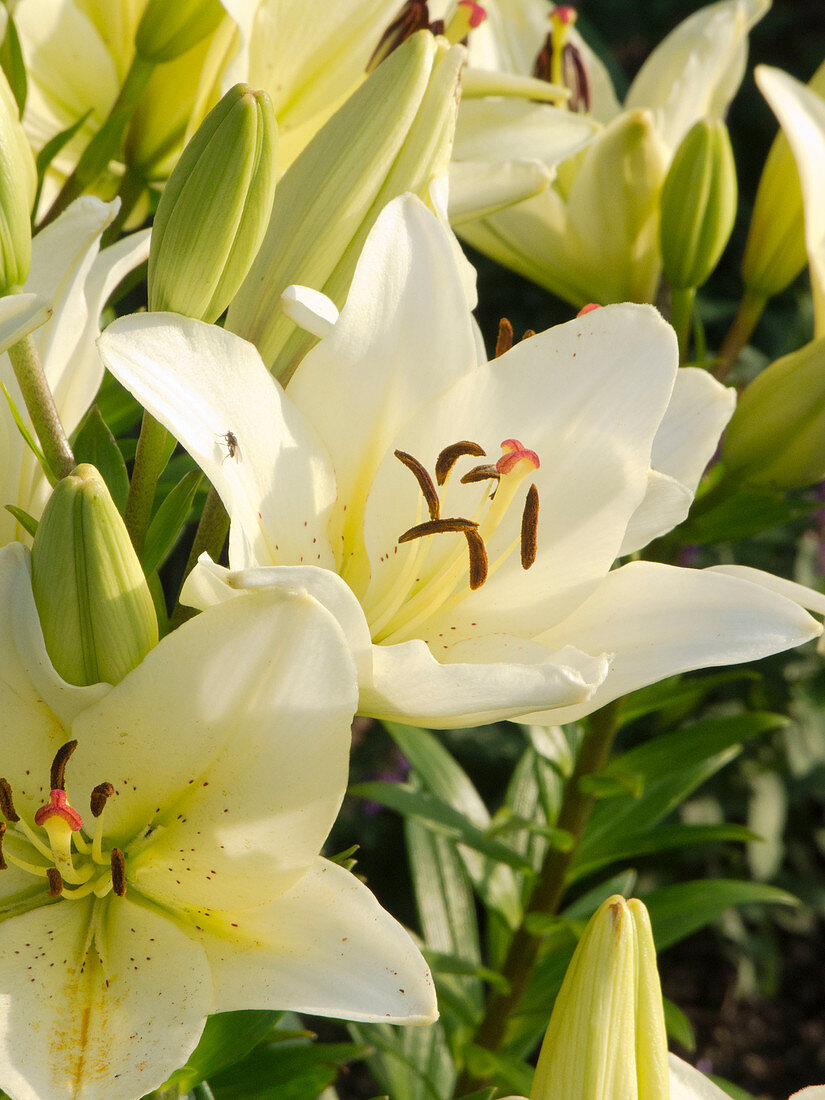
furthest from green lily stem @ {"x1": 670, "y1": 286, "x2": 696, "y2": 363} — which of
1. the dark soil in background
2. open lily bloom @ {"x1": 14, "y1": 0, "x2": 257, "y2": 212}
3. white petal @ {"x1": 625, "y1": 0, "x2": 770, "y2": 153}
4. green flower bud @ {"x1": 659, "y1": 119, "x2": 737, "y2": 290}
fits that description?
the dark soil in background

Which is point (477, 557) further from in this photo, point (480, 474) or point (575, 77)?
point (575, 77)

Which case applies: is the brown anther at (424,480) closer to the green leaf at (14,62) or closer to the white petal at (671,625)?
the white petal at (671,625)

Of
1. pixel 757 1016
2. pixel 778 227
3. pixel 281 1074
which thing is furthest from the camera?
pixel 757 1016

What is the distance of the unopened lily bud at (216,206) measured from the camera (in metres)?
0.40

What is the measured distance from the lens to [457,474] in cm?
51

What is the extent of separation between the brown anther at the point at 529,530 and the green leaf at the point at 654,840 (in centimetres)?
46

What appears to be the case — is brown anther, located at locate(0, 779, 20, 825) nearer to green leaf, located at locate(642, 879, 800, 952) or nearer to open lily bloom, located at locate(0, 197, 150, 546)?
open lily bloom, located at locate(0, 197, 150, 546)

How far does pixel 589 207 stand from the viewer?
2.50 feet

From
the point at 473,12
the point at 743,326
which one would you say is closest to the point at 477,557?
the point at 473,12

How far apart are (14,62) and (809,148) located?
447 mm

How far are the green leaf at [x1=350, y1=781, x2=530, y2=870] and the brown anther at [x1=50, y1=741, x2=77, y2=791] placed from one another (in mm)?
417

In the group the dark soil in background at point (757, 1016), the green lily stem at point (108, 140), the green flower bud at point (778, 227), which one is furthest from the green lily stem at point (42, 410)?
the dark soil in background at point (757, 1016)

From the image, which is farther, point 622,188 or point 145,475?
point 622,188

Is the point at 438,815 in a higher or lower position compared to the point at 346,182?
lower
